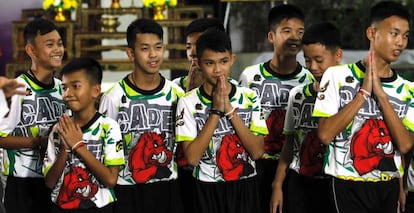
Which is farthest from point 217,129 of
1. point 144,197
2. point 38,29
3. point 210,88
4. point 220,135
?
point 38,29

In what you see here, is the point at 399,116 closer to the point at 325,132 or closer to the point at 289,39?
the point at 325,132

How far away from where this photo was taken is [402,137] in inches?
166

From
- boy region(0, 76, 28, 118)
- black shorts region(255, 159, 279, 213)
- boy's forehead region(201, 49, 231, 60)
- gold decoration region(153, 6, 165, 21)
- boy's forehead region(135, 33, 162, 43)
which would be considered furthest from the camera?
gold decoration region(153, 6, 165, 21)

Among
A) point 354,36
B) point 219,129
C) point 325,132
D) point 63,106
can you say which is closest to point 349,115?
point 325,132

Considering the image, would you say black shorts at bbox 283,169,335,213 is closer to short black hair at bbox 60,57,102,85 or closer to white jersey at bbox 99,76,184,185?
white jersey at bbox 99,76,184,185

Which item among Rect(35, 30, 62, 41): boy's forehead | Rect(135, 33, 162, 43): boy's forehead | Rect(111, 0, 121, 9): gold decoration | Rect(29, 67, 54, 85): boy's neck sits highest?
Rect(135, 33, 162, 43): boy's forehead

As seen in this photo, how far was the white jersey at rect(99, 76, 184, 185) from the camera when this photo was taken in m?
4.73

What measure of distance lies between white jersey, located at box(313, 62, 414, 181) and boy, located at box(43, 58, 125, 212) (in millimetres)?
1073

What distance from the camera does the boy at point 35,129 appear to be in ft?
15.9

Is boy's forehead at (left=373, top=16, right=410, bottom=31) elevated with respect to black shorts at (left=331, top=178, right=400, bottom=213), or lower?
elevated

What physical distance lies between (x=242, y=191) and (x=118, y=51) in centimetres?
647

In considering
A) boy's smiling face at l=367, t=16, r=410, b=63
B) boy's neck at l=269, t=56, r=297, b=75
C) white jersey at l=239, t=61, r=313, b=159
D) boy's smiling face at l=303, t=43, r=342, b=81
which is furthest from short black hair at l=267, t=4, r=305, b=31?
boy's smiling face at l=367, t=16, r=410, b=63

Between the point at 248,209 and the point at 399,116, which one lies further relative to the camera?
the point at 248,209

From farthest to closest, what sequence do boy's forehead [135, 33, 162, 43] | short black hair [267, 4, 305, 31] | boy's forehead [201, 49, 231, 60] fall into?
short black hair [267, 4, 305, 31], boy's forehead [135, 33, 162, 43], boy's forehead [201, 49, 231, 60]
